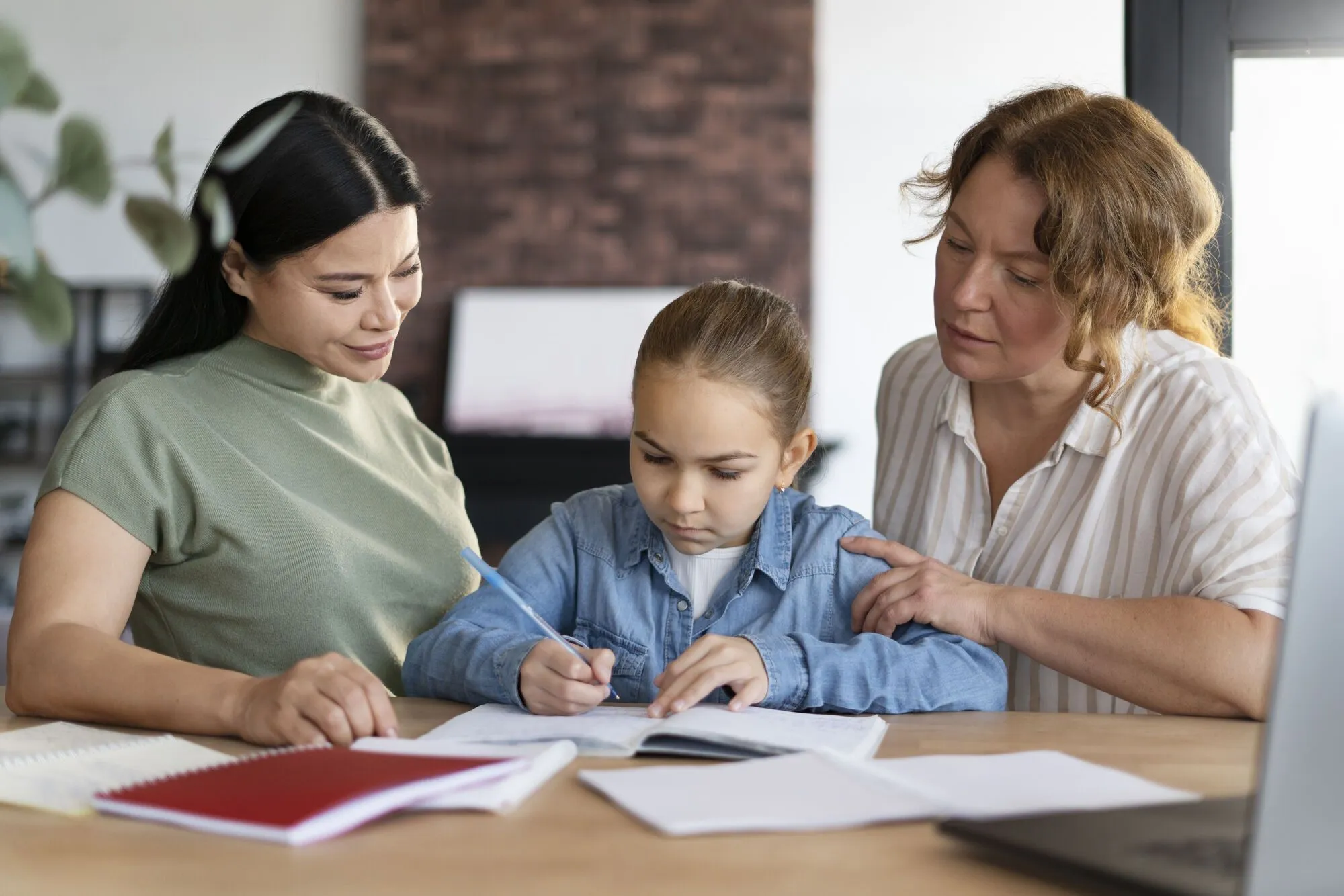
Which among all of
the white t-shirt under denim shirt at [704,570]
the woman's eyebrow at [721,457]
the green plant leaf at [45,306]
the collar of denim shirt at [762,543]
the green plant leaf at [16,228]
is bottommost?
the white t-shirt under denim shirt at [704,570]

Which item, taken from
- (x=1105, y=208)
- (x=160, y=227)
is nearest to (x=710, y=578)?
(x=1105, y=208)

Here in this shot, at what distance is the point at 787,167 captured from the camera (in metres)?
4.68

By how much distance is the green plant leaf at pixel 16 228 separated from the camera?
0.64m

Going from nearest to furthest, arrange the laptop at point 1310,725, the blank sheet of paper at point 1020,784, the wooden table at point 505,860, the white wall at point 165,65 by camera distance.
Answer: the laptop at point 1310,725
the wooden table at point 505,860
the blank sheet of paper at point 1020,784
the white wall at point 165,65

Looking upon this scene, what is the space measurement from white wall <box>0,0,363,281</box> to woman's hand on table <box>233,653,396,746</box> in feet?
13.8

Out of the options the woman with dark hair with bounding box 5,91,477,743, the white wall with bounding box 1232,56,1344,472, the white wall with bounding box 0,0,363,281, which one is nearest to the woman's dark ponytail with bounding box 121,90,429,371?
the woman with dark hair with bounding box 5,91,477,743

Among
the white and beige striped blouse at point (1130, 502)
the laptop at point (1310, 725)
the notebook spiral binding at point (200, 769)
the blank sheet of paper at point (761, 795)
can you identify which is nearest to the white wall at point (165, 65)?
the white and beige striped blouse at point (1130, 502)

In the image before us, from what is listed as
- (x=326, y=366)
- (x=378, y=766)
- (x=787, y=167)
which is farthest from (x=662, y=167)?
(x=378, y=766)

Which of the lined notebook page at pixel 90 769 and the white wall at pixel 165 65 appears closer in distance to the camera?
the lined notebook page at pixel 90 769

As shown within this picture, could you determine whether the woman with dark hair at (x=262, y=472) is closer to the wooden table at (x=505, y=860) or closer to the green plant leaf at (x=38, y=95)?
the wooden table at (x=505, y=860)

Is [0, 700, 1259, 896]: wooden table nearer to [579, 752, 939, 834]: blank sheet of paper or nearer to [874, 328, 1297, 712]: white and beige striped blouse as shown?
[579, 752, 939, 834]: blank sheet of paper

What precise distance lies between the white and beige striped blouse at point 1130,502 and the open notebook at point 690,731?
468 millimetres

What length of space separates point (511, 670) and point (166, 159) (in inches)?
28.4

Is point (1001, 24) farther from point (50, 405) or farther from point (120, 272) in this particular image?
point (50, 405)
